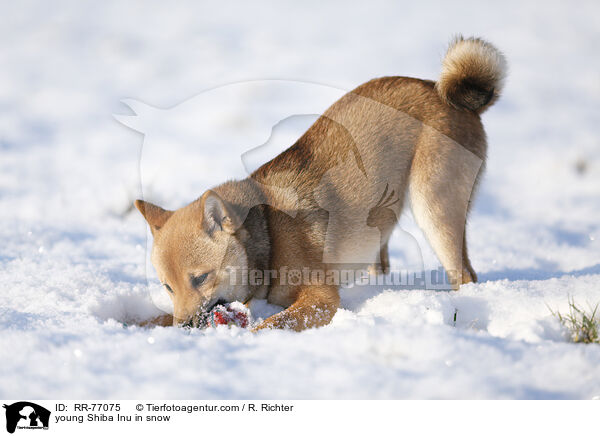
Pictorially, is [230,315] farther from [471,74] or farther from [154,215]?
[471,74]

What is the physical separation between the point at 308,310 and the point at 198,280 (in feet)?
2.30

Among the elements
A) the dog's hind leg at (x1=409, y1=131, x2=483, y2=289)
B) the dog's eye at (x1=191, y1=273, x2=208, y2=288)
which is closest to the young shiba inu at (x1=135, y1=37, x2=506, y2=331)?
the dog's hind leg at (x1=409, y1=131, x2=483, y2=289)

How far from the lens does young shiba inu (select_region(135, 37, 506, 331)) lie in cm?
360

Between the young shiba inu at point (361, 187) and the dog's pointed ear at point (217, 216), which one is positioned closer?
the dog's pointed ear at point (217, 216)

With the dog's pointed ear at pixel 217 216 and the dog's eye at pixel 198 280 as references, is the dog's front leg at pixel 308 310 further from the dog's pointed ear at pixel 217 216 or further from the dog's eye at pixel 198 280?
the dog's pointed ear at pixel 217 216

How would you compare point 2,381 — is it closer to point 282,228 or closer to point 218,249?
point 218,249

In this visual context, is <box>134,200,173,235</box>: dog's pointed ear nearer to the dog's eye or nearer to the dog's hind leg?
the dog's eye

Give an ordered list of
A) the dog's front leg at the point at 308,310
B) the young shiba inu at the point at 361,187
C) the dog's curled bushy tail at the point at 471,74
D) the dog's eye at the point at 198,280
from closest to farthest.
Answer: the dog's front leg at the point at 308,310
the dog's eye at the point at 198,280
the young shiba inu at the point at 361,187
the dog's curled bushy tail at the point at 471,74

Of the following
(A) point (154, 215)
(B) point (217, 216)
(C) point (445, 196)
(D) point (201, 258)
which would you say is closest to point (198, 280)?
(D) point (201, 258)

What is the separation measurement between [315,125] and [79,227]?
9.43 ft

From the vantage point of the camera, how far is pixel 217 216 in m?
3.38

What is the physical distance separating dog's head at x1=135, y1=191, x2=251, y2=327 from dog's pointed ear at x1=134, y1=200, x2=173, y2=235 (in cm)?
14

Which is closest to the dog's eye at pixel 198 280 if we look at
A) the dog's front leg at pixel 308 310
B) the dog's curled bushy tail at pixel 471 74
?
the dog's front leg at pixel 308 310

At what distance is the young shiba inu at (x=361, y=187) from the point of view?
3604 millimetres
